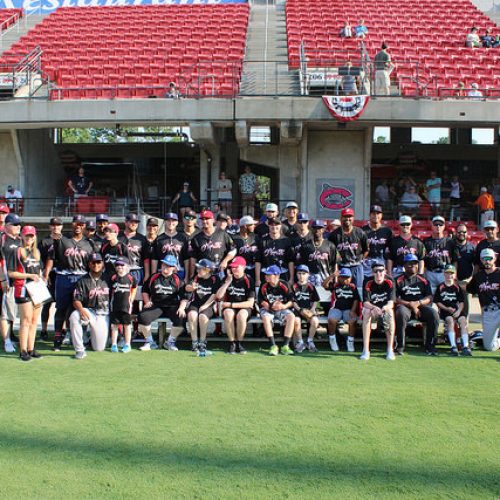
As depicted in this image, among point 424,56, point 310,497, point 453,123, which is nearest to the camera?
point 310,497

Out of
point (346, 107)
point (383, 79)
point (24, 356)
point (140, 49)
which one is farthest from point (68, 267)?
point (140, 49)

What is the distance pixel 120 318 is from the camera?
8.39m

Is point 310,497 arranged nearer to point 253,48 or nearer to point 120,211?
point 120,211

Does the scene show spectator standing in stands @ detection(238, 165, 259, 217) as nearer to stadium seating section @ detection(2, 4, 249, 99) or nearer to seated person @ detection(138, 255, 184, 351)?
stadium seating section @ detection(2, 4, 249, 99)

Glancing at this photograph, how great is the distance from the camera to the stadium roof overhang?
1606 centimetres

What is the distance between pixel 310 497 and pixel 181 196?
46.3 feet

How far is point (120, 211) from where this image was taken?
18578 millimetres

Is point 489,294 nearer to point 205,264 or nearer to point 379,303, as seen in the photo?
point 379,303

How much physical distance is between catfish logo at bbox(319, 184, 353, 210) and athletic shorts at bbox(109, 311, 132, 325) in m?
10.0

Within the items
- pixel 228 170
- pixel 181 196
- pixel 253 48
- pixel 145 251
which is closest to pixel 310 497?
pixel 145 251

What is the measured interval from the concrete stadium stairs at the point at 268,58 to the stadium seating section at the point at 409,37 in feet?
1.57

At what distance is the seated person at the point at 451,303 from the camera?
8.35 meters

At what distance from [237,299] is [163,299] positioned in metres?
1.03

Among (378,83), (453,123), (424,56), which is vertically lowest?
(453,123)
